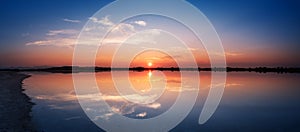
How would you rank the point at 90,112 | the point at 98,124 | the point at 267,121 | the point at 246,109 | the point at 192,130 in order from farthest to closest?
the point at 246,109 → the point at 90,112 → the point at 267,121 → the point at 98,124 → the point at 192,130

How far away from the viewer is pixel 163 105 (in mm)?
18641

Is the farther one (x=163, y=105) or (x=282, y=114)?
(x=163, y=105)

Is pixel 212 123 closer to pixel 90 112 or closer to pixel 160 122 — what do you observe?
pixel 160 122

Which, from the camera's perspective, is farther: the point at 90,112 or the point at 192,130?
the point at 90,112

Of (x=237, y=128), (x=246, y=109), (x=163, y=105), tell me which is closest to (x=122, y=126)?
(x=237, y=128)

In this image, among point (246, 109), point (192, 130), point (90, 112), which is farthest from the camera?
point (246, 109)

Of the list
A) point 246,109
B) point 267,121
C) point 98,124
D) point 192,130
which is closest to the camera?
point 192,130

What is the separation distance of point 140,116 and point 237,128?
5.33m

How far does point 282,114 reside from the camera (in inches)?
625

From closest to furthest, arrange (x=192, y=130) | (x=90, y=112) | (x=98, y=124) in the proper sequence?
1. (x=192, y=130)
2. (x=98, y=124)
3. (x=90, y=112)

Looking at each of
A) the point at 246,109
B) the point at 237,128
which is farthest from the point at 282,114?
the point at 237,128

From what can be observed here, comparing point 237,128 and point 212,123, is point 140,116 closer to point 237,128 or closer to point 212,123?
point 212,123

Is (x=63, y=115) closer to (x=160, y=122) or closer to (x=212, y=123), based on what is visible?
(x=160, y=122)

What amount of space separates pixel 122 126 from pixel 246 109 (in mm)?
9532
